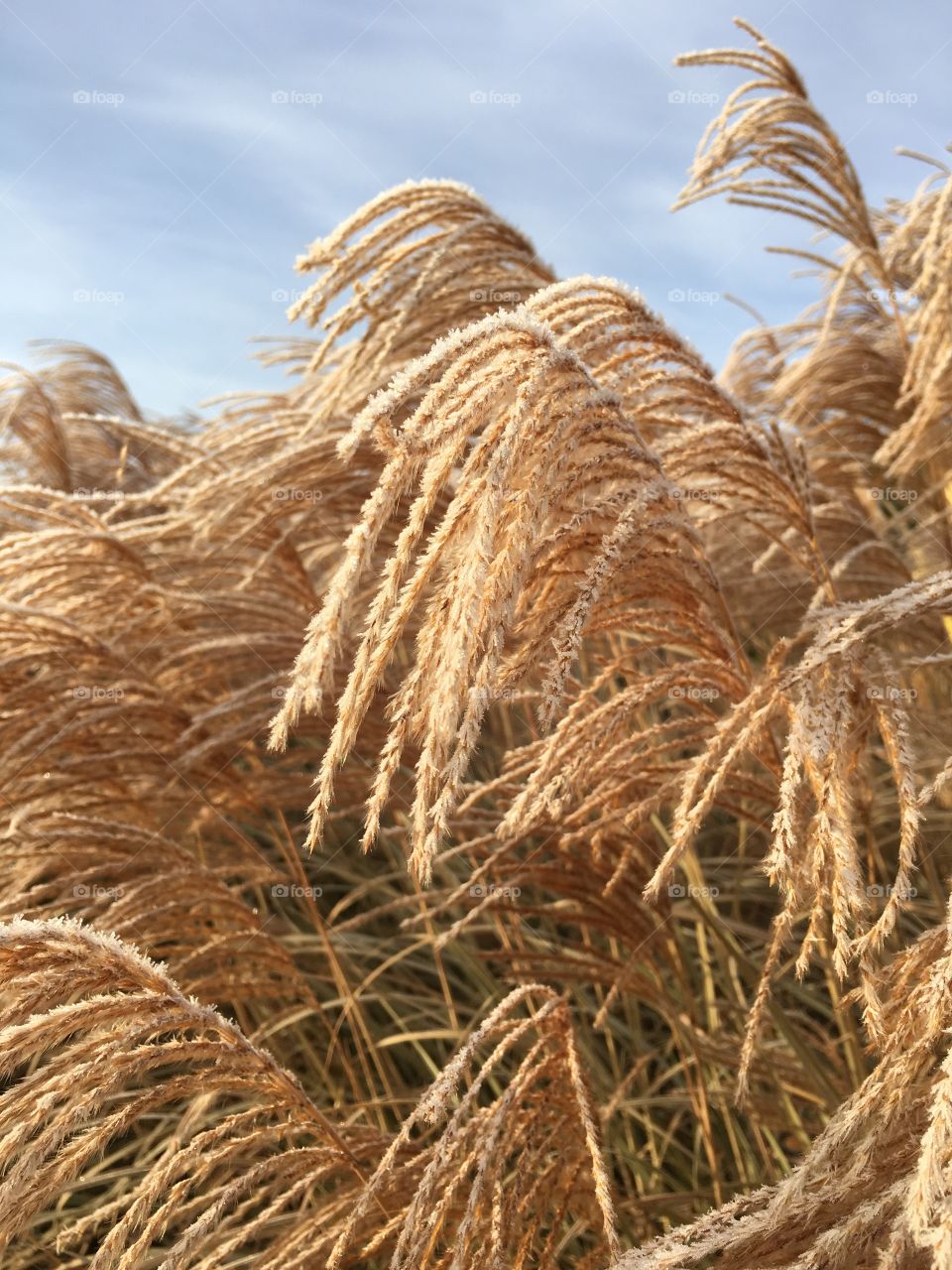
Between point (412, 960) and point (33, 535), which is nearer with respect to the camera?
point (33, 535)

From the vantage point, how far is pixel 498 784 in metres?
1.74

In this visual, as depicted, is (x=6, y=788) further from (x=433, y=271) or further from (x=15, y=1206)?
(x=433, y=271)

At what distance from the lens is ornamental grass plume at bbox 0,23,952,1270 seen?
1095 mm

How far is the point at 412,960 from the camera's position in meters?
3.25

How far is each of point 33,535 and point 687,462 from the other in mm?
1231

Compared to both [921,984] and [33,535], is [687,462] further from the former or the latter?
[33,535]

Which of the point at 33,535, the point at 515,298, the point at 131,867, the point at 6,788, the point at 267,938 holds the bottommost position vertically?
the point at 267,938

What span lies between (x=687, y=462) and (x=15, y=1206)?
1223 millimetres

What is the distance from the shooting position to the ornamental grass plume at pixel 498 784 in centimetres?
109

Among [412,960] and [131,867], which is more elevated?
[131,867]

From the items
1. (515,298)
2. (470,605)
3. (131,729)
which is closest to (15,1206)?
(470,605)

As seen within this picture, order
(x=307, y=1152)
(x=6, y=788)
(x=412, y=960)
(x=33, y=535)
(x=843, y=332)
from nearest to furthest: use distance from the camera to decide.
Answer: (x=307, y=1152)
(x=6, y=788)
(x=33, y=535)
(x=412, y=960)
(x=843, y=332)

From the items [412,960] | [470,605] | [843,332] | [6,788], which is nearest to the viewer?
[470,605]

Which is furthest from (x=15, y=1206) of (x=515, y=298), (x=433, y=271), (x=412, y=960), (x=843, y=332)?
(x=843, y=332)
